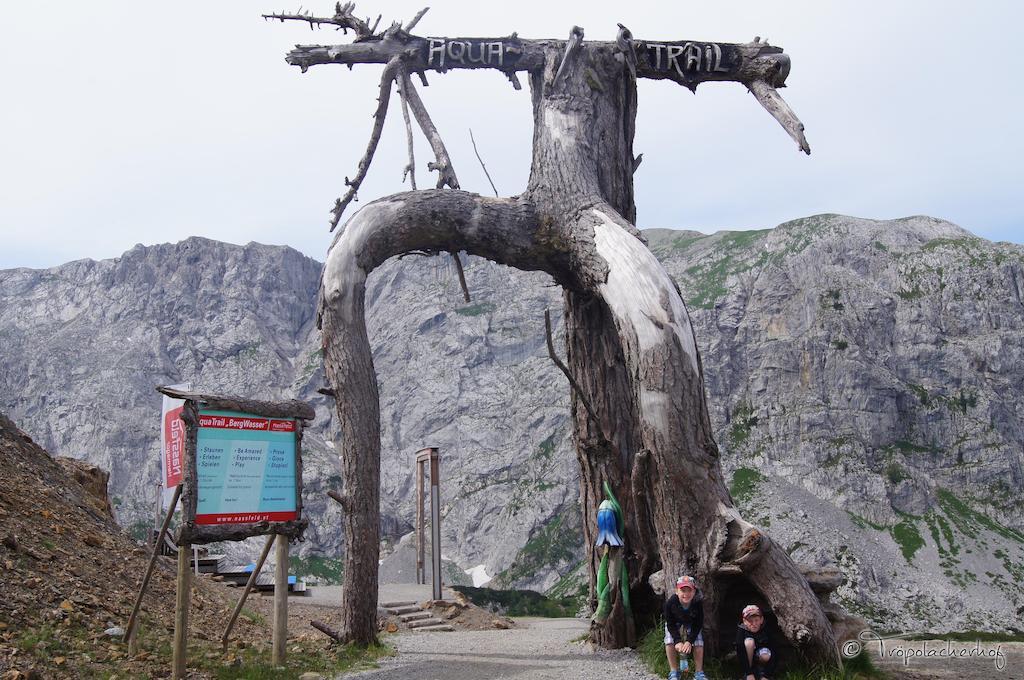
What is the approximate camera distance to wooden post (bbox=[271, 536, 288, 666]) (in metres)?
8.29

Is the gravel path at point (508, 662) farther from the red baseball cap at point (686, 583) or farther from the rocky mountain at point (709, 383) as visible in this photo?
the rocky mountain at point (709, 383)

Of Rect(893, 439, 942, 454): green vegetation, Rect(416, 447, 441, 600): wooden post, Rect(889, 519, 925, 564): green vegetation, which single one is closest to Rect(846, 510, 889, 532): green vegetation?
Rect(889, 519, 925, 564): green vegetation

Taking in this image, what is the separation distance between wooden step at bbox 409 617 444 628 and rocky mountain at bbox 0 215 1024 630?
71.0 m

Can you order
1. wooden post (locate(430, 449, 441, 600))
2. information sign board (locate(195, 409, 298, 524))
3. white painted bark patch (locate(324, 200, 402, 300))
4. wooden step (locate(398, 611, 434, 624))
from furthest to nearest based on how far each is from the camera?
wooden post (locate(430, 449, 441, 600))
wooden step (locate(398, 611, 434, 624))
white painted bark patch (locate(324, 200, 402, 300))
information sign board (locate(195, 409, 298, 524))

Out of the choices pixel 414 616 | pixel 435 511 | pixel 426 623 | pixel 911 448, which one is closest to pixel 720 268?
pixel 911 448

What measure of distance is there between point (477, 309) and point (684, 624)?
148 metres

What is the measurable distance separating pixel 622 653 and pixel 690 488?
2.44m

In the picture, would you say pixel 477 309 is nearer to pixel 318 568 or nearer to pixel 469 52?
pixel 318 568

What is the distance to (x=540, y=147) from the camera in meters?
9.97

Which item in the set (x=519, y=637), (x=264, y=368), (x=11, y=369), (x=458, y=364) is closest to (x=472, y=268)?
(x=458, y=364)

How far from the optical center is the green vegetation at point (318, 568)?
4154 inches

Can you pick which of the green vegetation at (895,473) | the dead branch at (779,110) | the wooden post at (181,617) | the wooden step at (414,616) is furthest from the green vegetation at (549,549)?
the wooden post at (181,617)

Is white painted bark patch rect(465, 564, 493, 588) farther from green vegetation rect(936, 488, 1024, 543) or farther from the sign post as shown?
the sign post

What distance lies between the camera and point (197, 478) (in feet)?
24.0
